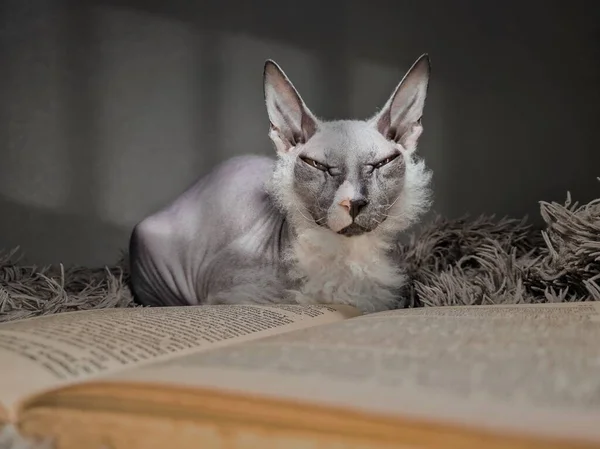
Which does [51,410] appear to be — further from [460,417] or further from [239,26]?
[239,26]

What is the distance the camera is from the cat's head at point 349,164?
770mm

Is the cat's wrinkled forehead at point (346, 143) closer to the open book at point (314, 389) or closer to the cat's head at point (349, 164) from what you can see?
the cat's head at point (349, 164)

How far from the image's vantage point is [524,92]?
113 centimetres

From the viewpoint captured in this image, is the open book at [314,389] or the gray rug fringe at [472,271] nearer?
the open book at [314,389]

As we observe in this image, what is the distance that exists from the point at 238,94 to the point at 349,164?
455 millimetres

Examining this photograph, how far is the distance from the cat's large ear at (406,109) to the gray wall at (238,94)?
0.30 metres

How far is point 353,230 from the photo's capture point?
0.77 metres

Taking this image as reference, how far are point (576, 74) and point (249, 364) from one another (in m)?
1.02

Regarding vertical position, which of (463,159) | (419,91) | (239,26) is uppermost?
(239,26)

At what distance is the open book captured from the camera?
0.27 m

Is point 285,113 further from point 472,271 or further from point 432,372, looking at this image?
point 432,372

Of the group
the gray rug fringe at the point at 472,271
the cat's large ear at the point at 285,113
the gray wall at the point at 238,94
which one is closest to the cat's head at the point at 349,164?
the cat's large ear at the point at 285,113

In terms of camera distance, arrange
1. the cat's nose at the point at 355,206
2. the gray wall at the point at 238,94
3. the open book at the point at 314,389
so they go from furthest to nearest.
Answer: the gray wall at the point at 238,94 < the cat's nose at the point at 355,206 < the open book at the point at 314,389

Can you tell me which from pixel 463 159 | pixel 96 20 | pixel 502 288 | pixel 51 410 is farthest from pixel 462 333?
pixel 96 20
